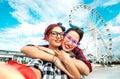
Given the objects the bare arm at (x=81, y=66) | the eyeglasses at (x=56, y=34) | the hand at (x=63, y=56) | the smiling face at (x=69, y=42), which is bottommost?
the bare arm at (x=81, y=66)

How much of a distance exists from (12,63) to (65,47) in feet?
2.15

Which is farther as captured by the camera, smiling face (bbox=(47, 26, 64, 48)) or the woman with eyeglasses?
smiling face (bbox=(47, 26, 64, 48))

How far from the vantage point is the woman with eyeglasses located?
1.73 m

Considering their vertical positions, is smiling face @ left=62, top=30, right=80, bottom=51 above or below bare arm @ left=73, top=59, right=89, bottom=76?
above

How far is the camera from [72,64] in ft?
5.57

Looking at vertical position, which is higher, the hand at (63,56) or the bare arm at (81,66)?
the hand at (63,56)

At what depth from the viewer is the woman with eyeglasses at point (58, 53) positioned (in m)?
1.73

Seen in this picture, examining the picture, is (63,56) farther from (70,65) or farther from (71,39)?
(71,39)

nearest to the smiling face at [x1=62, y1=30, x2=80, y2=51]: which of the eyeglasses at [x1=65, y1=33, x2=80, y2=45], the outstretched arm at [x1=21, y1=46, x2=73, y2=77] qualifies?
the eyeglasses at [x1=65, y1=33, x2=80, y2=45]

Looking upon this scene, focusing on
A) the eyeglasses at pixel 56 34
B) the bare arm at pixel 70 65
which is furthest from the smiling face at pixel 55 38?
the bare arm at pixel 70 65

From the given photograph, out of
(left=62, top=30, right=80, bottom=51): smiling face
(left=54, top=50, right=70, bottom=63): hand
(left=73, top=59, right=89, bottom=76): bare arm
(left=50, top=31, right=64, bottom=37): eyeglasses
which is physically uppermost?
(left=50, top=31, right=64, bottom=37): eyeglasses

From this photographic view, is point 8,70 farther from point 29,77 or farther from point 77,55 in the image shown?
point 77,55

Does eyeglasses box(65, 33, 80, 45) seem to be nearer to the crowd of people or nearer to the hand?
the crowd of people

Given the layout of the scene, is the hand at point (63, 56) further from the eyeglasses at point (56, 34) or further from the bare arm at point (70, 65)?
the eyeglasses at point (56, 34)
